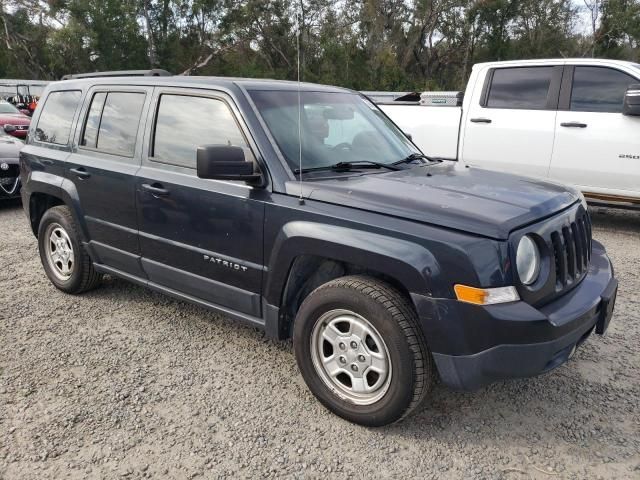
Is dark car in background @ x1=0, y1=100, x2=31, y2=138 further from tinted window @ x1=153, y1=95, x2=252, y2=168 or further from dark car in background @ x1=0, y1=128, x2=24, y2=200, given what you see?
tinted window @ x1=153, y1=95, x2=252, y2=168

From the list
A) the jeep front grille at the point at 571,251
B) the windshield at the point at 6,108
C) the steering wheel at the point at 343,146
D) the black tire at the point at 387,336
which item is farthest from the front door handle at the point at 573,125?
the windshield at the point at 6,108

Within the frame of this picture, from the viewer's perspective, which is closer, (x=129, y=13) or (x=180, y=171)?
(x=180, y=171)

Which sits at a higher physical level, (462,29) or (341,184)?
(462,29)

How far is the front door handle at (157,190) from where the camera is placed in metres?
3.51

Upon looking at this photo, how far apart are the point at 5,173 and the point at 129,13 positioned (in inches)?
1512

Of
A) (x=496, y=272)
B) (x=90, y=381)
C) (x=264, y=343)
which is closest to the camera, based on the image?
(x=496, y=272)

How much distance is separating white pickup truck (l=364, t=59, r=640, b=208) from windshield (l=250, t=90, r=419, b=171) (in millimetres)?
2969

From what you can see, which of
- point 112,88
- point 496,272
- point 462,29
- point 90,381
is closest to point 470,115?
point 112,88

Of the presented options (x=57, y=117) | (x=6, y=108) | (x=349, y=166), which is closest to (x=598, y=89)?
(x=349, y=166)

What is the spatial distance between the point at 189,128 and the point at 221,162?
0.77 metres

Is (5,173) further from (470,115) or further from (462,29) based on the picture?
(462,29)

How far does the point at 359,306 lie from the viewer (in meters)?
2.69

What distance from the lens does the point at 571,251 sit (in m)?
2.87

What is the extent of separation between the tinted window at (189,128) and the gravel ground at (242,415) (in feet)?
4.19
